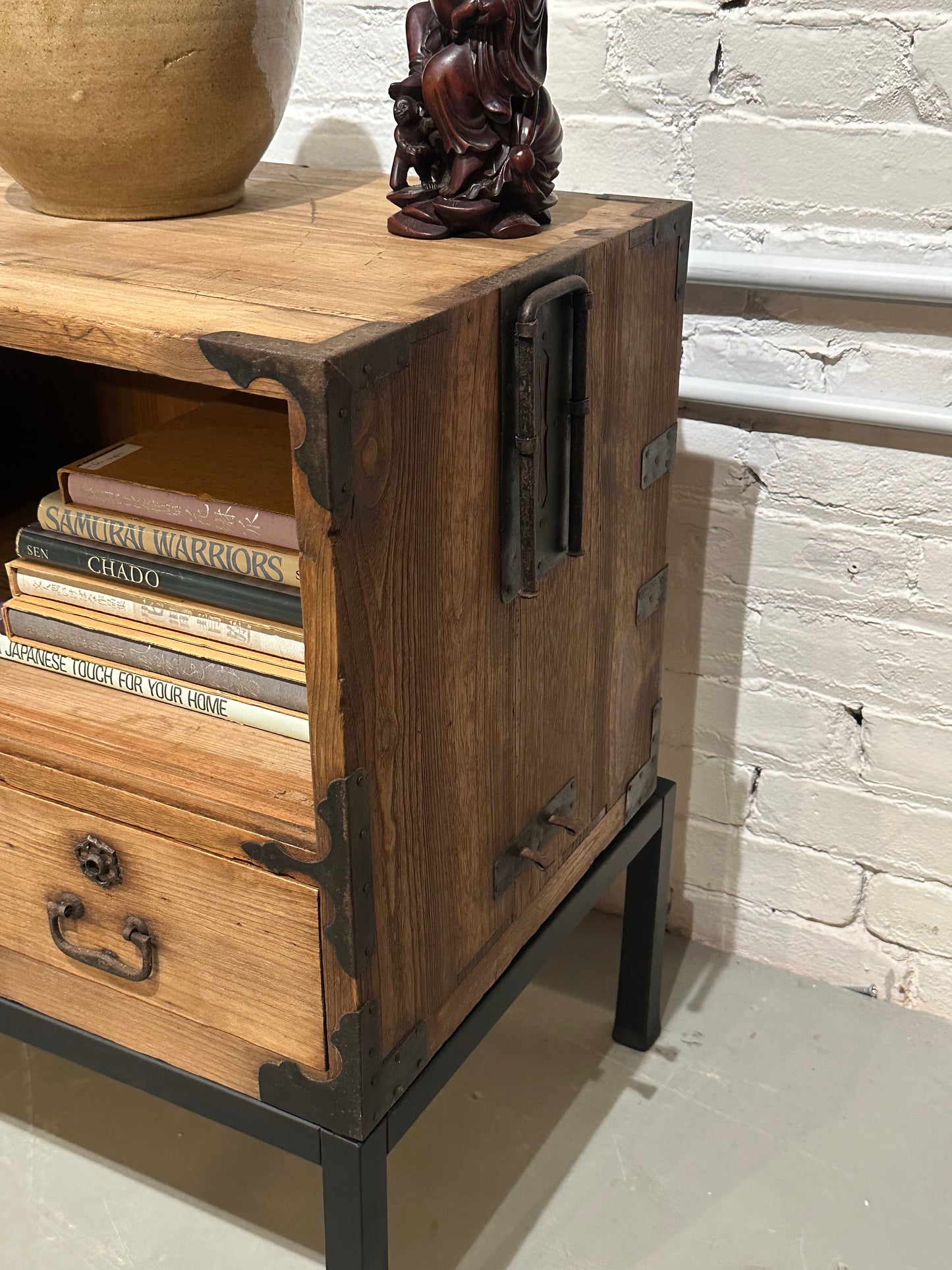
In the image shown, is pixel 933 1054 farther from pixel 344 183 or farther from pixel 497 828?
pixel 344 183

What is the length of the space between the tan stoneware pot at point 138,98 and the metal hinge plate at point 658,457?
420mm

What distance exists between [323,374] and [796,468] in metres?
0.79

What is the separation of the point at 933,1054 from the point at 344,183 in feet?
3.70

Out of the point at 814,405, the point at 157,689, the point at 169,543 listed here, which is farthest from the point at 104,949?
the point at 814,405

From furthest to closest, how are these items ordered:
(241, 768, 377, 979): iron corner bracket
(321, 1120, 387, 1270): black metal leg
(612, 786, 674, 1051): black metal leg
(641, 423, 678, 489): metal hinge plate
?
1. (612, 786, 674, 1051): black metal leg
2. (641, 423, 678, 489): metal hinge plate
3. (321, 1120, 387, 1270): black metal leg
4. (241, 768, 377, 979): iron corner bracket

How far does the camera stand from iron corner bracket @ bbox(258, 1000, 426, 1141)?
2.97 feet

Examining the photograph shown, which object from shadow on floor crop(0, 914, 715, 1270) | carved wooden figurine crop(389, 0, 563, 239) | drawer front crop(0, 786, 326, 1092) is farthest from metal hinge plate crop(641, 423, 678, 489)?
shadow on floor crop(0, 914, 715, 1270)

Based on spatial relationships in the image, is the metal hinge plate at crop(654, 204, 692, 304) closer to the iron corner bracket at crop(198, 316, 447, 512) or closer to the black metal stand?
the iron corner bracket at crop(198, 316, 447, 512)

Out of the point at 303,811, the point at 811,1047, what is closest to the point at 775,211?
the point at 303,811

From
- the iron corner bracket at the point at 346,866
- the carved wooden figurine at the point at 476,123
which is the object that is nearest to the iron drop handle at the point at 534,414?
the carved wooden figurine at the point at 476,123

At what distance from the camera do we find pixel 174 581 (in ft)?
3.38

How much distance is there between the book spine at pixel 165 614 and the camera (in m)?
1.00

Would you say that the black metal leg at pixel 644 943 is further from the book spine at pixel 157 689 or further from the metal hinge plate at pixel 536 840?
the book spine at pixel 157 689

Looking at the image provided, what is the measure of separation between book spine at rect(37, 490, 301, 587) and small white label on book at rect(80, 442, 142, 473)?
0.03 metres
